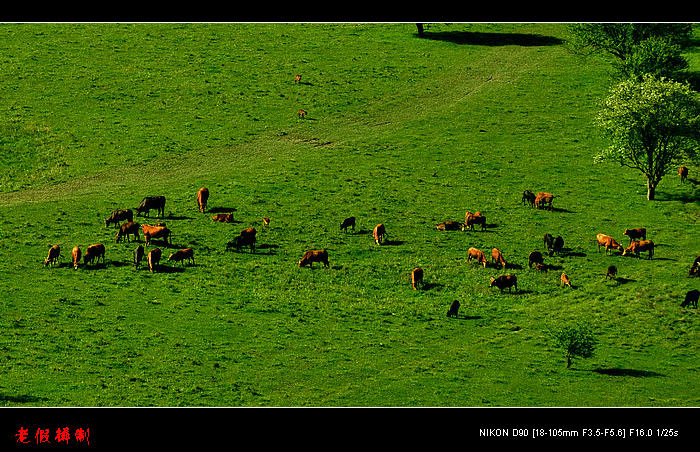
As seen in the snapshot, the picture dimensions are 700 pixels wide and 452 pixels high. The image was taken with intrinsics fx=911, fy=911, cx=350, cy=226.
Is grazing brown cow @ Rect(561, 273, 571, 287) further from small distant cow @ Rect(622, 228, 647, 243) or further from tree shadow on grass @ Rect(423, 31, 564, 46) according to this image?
tree shadow on grass @ Rect(423, 31, 564, 46)

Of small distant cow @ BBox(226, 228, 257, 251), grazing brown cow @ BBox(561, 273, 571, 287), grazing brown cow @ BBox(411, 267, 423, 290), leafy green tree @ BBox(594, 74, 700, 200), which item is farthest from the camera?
leafy green tree @ BBox(594, 74, 700, 200)

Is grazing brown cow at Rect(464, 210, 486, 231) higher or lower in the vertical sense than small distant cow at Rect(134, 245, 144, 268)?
higher

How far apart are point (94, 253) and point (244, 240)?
28.2 feet

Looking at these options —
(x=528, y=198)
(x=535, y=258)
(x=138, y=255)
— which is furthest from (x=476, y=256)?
(x=138, y=255)

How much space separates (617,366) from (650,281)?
10.9 metres

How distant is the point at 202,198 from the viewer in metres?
60.2

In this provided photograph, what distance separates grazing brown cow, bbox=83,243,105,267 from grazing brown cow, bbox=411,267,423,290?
17380 mm

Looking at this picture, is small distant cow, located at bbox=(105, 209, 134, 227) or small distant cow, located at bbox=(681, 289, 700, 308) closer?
small distant cow, located at bbox=(681, 289, 700, 308)

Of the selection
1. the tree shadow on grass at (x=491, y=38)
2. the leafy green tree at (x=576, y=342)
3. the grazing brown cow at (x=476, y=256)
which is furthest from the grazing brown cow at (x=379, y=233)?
the tree shadow on grass at (x=491, y=38)

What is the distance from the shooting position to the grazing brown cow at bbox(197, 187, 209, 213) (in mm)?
60188

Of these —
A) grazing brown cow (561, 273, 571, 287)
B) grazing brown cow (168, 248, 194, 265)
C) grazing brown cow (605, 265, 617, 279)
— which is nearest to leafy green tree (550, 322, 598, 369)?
grazing brown cow (561, 273, 571, 287)

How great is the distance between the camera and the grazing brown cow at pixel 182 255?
5097 centimetres

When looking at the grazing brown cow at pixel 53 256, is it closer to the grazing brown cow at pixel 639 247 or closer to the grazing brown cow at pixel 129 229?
the grazing brown cow at pixel 129 229

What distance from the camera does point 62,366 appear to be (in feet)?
128
